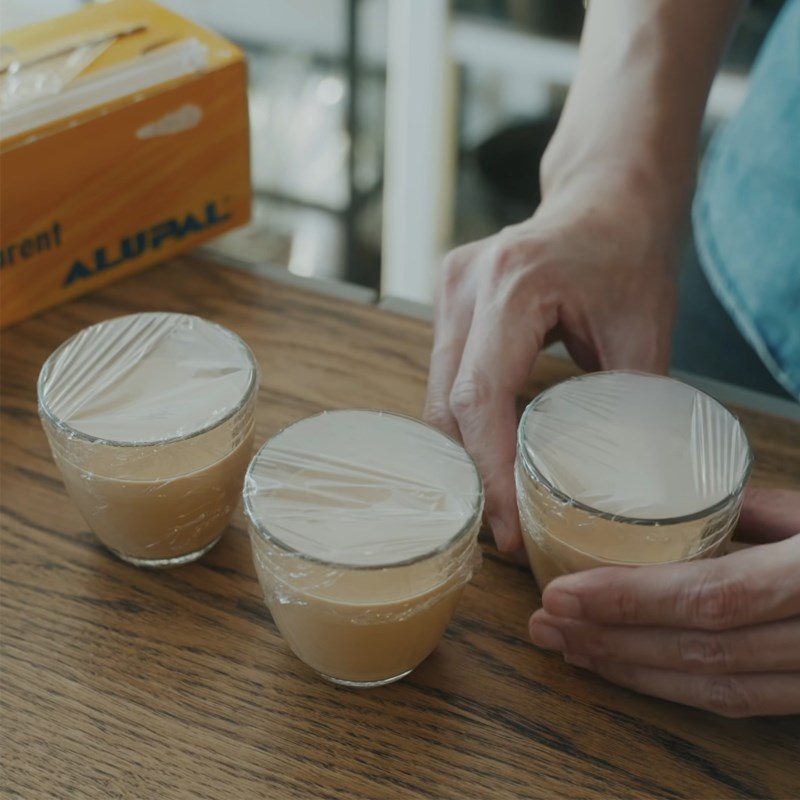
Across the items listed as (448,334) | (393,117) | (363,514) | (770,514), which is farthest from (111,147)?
(393,117)

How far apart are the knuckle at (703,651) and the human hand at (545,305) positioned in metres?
0.15

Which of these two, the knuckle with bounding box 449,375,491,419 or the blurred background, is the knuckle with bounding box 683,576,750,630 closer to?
the knuckle with bounding box 449,375,491,419

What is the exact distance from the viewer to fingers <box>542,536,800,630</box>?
1.88ft

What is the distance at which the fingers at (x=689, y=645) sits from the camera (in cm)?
58

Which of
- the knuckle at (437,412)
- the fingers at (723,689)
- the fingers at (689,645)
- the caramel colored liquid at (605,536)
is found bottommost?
the fingers at (723,689)

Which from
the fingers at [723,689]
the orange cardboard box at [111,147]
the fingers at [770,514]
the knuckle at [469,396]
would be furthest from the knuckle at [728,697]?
the orange cardboard box at [111,147]

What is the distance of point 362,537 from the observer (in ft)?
1.82

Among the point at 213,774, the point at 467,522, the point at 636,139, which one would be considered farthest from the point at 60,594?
the point at 636,139

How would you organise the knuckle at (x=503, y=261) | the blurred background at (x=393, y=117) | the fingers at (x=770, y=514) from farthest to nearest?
the blurred background at (x=393, y=117) → the knuckle at (x=503, y=261) → the fingers at (x=770, y=514)

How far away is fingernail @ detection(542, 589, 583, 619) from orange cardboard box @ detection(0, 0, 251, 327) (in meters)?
0.54

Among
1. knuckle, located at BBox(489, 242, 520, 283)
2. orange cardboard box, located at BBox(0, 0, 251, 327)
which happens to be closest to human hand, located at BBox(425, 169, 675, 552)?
knuckle, located at BBox(489, 242, 520, 283)

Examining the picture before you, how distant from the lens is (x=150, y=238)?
963mm

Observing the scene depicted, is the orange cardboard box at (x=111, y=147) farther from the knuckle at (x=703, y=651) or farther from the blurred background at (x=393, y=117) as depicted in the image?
the blurred background at (x=393, y=117)

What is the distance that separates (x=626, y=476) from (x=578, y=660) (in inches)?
4.5
